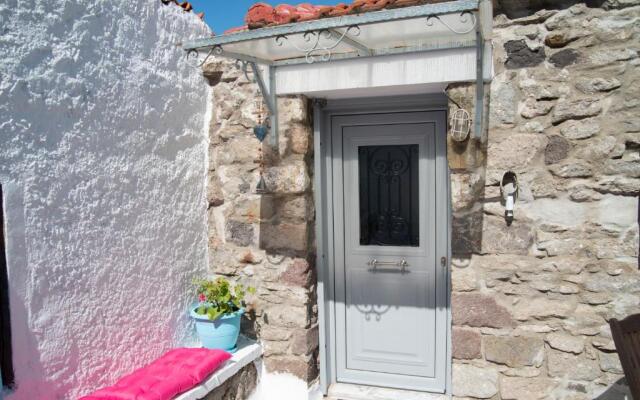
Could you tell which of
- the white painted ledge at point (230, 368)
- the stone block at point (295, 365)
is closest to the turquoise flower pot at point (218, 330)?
the white painted ledge at point (230, 368)

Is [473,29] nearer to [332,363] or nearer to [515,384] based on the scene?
[515,384]

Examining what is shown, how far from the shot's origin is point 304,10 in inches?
119

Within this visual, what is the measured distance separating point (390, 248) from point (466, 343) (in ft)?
2.59

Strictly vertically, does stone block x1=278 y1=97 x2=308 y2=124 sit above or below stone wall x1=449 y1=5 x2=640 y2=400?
above

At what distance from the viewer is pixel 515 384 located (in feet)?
9.46

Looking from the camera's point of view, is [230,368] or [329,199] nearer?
[230,368]

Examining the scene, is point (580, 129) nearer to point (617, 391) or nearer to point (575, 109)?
point (575, 109)

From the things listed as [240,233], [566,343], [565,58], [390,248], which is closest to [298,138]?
[240,233]

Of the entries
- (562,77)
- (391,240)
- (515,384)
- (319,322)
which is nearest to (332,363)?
(319,322)

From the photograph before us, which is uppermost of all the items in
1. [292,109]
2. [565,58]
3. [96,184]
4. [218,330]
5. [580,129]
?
[565,58]

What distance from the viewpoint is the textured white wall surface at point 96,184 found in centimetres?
222

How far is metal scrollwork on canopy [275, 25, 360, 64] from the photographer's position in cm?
242

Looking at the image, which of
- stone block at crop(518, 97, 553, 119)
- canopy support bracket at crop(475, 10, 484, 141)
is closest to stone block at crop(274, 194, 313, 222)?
canopy support bracket at crop(475, 10, 484, 141)

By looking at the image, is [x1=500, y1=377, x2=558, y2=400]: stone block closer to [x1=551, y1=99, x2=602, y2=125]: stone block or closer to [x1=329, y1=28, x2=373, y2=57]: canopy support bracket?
[x1=551, y1=99, x2=602, y2=125]: stone block
